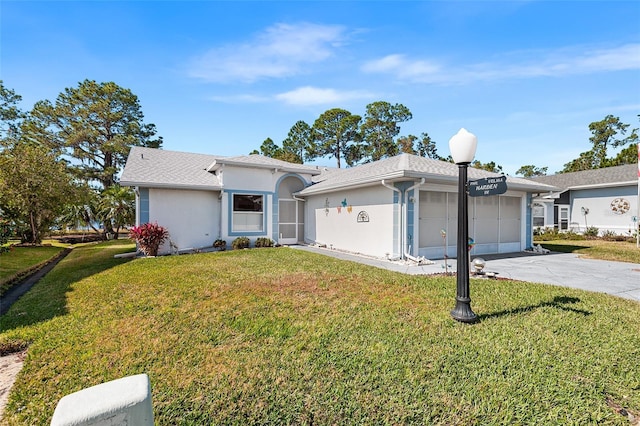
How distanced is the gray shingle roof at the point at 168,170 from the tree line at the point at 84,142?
5911 millimetres

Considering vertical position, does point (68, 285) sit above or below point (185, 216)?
below

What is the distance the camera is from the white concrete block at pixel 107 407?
4.57 feet

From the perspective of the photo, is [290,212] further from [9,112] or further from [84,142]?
[9,112]

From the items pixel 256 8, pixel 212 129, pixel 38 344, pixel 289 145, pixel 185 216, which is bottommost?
pixel 38 344

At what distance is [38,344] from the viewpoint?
3971mm

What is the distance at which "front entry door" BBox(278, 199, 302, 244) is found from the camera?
1577 centimetres

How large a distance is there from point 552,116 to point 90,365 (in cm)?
1804

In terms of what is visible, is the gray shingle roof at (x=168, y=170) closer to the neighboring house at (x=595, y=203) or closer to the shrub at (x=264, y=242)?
the shrub at (x=264, y=242)

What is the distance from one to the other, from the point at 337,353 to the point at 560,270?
8.85 m

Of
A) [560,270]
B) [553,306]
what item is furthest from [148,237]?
[560,270]

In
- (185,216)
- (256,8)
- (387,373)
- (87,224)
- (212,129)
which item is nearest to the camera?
(387,373)

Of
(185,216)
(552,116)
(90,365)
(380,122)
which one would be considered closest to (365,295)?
(90,365)

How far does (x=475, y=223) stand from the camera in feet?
38.8

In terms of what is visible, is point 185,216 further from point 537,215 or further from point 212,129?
point 537,215
